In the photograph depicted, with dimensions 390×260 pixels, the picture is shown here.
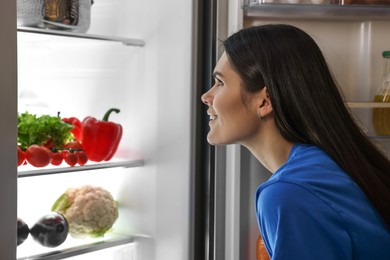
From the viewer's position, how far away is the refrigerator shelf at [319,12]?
6.56ft

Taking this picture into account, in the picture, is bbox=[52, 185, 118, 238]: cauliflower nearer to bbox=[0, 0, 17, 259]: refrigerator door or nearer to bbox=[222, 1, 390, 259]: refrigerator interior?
bbox=[222, 1, 390, 259]: refrigerator interior

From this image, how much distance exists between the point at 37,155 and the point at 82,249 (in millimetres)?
333

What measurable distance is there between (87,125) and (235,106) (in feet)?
2.38

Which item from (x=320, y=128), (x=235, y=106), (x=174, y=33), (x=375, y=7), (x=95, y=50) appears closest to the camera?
(x=320, y=128)

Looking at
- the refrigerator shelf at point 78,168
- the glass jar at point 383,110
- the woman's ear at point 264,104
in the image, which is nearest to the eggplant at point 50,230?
the refrigerator shelf at point 78,168

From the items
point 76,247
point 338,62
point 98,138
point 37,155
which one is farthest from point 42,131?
point 338,62

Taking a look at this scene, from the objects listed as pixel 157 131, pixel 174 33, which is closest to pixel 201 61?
pixel 174 33

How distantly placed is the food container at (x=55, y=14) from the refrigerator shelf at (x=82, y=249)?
63cm

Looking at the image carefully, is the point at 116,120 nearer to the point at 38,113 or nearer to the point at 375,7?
the point at 38,113

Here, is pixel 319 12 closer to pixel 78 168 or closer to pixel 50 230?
pixel 78 168

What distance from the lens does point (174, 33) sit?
2174 mm

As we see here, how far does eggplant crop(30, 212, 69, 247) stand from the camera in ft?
6.41

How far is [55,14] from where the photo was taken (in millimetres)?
1990

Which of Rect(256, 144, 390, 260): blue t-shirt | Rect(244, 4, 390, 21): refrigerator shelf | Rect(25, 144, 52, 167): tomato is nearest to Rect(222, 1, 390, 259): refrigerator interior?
Rect(244, 4, 390, 21): refrigerator shelf
